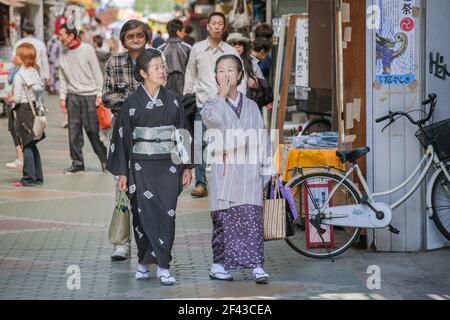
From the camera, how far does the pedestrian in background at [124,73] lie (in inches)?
351

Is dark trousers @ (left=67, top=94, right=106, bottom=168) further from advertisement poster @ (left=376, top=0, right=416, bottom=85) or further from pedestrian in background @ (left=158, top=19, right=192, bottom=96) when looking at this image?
advertisement poster @ (left=376, top=0, right=416, bottom=85)

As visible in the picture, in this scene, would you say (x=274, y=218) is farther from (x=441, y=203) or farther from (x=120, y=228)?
(x=441, y=203)

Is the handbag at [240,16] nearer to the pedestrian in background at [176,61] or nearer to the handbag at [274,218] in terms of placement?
the pedestrian in background at [176,61]

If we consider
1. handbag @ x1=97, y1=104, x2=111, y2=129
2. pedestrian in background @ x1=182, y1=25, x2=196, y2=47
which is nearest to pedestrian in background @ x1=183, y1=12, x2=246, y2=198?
handbag @ x1=97, y1=104, x2=111, y2=129

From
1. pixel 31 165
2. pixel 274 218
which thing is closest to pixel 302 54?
pixel 31 165

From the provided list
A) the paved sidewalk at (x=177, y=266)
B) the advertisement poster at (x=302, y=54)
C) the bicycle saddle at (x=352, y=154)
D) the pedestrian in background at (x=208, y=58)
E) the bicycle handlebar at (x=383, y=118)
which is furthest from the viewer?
the advertisement poster at (x=302, y=54)

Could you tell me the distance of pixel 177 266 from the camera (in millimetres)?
8781

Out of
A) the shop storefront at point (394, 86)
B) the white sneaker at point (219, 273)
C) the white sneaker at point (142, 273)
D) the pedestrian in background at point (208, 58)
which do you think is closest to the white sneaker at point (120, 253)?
the white sneaker at point (142, 273)

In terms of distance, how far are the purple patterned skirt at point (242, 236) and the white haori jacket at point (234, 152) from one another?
7 centimetres

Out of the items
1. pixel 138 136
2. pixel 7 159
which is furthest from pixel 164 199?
pixel 7 159

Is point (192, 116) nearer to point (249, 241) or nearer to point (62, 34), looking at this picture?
point (62, 34)

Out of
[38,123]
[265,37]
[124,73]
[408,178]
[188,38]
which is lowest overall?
[408,178]

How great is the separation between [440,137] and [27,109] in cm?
683

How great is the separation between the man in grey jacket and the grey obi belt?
21.8ft
